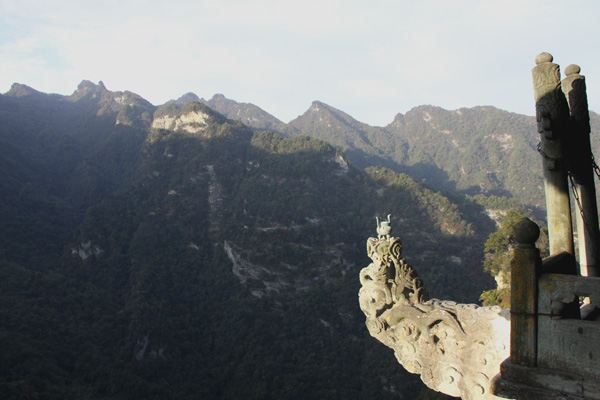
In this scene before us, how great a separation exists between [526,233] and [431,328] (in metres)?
4.05

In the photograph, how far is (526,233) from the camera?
3.11 meters

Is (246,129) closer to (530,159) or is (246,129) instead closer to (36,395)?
(36,395)

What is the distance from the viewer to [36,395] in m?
25.9

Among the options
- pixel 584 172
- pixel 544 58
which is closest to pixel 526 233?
pixel 544 58

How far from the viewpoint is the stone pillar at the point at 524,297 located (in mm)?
3145

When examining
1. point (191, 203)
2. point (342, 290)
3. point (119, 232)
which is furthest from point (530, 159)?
point (119, 232)

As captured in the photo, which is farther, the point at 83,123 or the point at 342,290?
the point at 83,123

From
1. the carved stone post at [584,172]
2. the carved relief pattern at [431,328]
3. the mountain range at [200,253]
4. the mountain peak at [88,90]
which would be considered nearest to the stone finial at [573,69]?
the carved stone post at [584,172]

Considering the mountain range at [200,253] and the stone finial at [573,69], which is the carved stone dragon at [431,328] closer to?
the stone finial at [573,69]

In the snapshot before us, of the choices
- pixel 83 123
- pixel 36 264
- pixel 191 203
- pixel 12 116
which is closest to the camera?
pixel 36 264

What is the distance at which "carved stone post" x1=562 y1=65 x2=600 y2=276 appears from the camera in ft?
15.4

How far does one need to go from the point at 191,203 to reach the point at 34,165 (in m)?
28.1

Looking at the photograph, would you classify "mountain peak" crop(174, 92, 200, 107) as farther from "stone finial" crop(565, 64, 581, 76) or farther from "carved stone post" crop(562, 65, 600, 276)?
"carved stone post" crop(562, 65, 600, 276)

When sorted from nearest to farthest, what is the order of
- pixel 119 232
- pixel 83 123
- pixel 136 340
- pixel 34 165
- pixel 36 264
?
pixel 136 340 → pixel 36 264 → pixel 119 232 → pixel 34 165 → pixel 83 123
